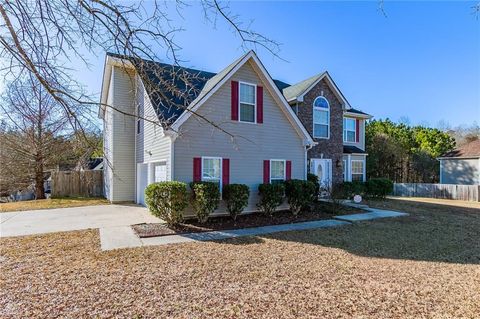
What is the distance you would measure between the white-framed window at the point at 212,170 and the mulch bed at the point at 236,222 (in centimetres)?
146

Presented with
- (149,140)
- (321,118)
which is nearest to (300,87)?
(321,118)

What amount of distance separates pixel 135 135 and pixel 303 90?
998cm

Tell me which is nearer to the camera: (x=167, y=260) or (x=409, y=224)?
(x=167, y=260)

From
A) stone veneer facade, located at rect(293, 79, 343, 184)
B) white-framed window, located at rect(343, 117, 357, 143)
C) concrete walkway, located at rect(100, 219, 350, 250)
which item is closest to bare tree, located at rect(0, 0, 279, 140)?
concrete walkway, located at rect(100, 219, 350, 250)

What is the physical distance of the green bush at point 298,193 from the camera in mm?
11859

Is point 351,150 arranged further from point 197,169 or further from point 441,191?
point 197,169

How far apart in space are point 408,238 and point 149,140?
10.9 metres

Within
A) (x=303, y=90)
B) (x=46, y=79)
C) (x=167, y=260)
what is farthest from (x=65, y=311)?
(x=303, y=90)

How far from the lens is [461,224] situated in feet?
36.2

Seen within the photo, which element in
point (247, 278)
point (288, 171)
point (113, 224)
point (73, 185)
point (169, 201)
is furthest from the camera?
point (73, 185)

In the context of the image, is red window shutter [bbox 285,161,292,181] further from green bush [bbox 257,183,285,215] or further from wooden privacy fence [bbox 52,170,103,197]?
wooden privacy fence [bbox 52,170,103,197]

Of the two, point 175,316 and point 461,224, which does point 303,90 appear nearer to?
point 461,224

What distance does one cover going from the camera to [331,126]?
59.0 feet

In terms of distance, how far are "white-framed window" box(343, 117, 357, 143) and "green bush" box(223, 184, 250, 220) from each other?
473 inches
